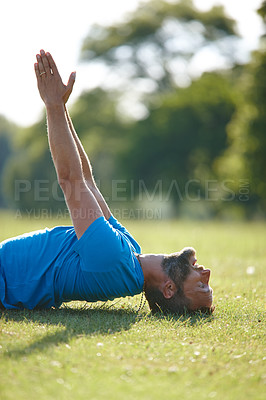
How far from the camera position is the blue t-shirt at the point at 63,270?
493 cm

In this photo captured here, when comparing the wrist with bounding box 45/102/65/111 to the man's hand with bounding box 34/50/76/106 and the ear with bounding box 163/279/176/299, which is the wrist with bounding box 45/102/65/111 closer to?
the man's hand with bounding box 34/50/76/106

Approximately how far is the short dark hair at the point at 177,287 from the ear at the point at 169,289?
3cm

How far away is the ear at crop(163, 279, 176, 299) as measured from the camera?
5.32 metres

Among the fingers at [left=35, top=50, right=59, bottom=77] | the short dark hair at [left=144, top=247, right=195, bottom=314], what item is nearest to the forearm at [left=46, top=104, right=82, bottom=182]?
the fingers at [left=35, top=50, right=59, bottom=77]

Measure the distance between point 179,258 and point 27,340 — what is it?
193 centimetres

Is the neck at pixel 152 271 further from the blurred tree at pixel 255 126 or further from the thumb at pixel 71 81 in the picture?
the blurred tree at pixel 255 126

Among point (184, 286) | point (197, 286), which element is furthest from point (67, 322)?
point (197, 286)

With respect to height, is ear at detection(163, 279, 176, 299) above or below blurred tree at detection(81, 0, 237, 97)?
below

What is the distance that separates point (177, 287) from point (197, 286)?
0.72 ft

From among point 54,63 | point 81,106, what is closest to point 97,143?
point 81,106

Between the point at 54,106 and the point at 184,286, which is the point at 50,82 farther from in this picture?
the point at 184,286

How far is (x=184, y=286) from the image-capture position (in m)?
5.32

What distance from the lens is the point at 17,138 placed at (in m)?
61.7

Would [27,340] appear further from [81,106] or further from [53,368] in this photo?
[81,106]
